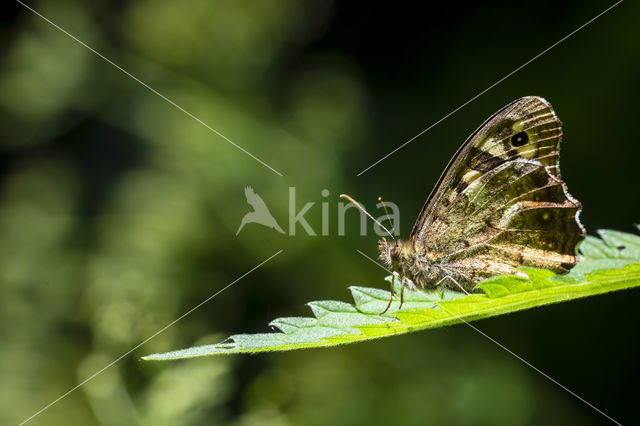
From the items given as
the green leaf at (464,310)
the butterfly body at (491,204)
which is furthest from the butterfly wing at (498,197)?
the green leaf at (464,310)

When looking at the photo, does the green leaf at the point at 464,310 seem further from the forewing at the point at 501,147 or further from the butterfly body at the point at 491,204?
the forewing at the point at 501,147

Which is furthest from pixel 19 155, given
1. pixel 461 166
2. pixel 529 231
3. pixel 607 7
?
pixel 607 7

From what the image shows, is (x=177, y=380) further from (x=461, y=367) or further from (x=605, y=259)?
(x=605, y=259)

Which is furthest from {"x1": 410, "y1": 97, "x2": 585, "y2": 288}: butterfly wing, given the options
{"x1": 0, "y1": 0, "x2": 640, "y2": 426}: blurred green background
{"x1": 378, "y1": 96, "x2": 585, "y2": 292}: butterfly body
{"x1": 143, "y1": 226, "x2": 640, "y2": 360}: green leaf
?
{"x1": 0, "y1": 0, "x2": 640, "y2": 426}: blurred green background

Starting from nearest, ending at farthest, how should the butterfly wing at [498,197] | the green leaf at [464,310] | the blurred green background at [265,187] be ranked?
the green leaf at [464,310] → the butterfly wing at [498,197] → the blurred green background at [265,187]

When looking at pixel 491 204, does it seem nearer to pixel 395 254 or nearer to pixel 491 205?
pixel 491 205

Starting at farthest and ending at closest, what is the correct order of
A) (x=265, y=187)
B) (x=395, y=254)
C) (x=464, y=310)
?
A: (x=265, y=187) < (x=395, y=254) < (x=464, y=310)

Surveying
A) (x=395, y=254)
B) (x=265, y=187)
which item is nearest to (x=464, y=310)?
(x=395, y=254)
